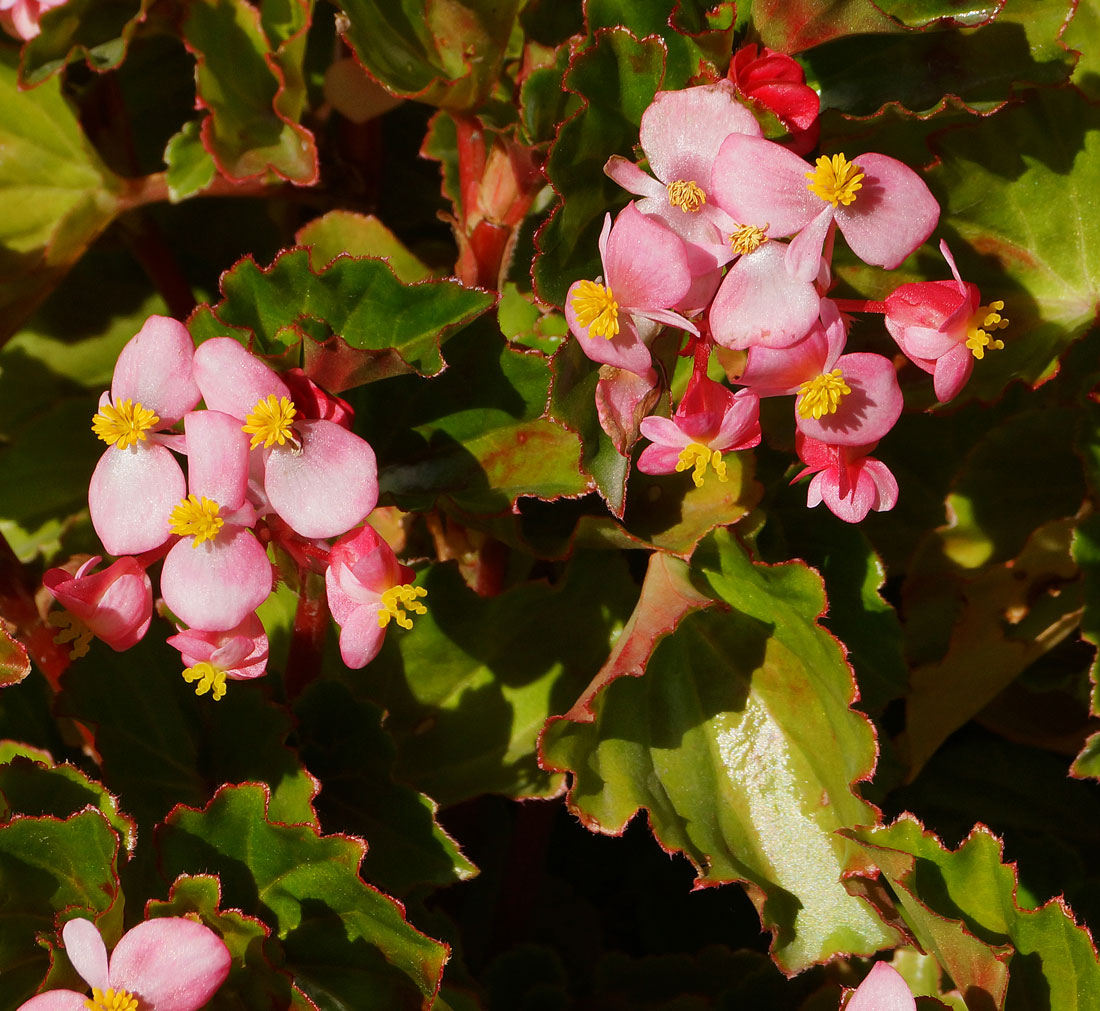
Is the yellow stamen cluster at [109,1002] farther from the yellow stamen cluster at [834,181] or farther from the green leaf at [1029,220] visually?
the green leaf at [1029,220]

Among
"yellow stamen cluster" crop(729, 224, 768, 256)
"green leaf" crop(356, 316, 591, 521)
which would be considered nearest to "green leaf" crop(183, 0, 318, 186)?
"green leaf" crop(356, 316, 591, 521)

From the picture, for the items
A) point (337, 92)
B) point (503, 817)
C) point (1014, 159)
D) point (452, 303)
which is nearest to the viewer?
point (452, 303)

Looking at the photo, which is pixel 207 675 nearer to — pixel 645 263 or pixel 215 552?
pixel 215 552

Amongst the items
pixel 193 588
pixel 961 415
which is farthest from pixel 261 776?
pixel 961 415

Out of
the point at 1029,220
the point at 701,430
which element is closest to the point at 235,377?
the point at 701,430

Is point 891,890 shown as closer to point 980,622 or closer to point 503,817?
point 980,622
